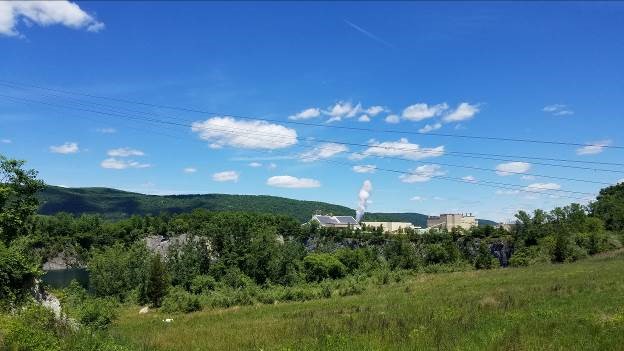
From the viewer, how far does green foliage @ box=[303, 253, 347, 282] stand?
94.4 meters

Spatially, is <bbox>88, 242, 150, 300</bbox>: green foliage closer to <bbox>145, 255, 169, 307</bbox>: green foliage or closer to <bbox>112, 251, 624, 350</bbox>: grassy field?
<bbox>145, 255, 169, 307</bbox>: green foliage

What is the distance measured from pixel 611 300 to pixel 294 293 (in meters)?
33.5

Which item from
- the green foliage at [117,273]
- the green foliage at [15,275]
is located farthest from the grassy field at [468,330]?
the green foliage at [117,273]

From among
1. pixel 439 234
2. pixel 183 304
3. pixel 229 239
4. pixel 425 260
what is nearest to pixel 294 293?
pixel 183 304

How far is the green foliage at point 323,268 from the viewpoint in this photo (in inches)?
3715

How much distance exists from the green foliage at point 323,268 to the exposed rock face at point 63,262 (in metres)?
127

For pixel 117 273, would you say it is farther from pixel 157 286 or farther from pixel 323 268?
pixel 323 268

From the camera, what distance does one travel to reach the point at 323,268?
95.1 m

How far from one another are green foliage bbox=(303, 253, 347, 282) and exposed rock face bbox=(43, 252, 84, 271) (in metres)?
127

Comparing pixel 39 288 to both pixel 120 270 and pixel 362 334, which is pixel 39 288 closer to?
pixel 362 334

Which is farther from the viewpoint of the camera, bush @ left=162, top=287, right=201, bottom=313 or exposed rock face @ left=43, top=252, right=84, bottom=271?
exposed rock face @ left=43, top=252, right=84, bottom=271

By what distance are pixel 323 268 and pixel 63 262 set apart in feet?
454

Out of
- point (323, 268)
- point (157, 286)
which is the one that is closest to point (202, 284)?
point (157, 286)

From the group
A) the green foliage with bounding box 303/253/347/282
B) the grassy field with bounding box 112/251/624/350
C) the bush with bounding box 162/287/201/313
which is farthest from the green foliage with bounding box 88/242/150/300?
the grassy field with bounding box 112/251/624/350
